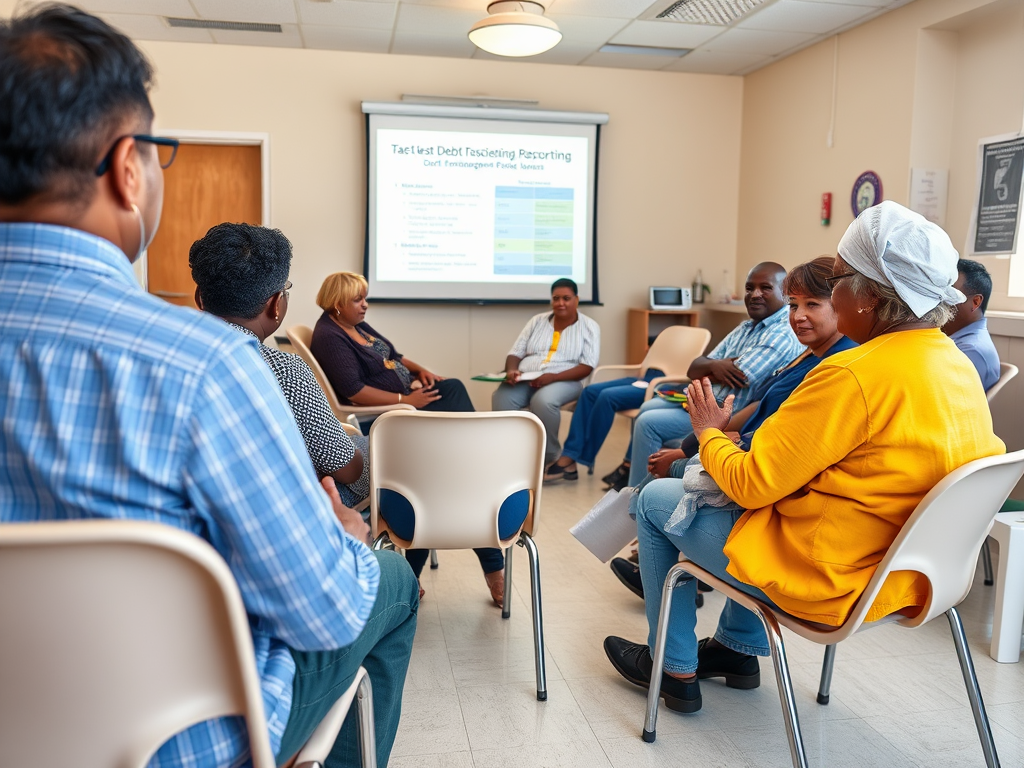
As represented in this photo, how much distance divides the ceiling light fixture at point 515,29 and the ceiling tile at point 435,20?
23 centimetres

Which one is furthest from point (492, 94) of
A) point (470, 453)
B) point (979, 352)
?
point (470, 453)

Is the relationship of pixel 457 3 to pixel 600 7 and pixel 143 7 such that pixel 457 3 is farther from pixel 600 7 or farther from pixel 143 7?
pixel 143 7

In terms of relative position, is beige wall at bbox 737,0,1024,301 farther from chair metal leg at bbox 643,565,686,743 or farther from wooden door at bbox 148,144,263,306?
wooden door at bbox 148,144,263,306

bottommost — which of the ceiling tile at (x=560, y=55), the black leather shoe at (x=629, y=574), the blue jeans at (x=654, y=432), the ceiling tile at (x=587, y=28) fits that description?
the black leather shoe at (x=629, y=574)

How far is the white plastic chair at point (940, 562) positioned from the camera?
55.0 inches

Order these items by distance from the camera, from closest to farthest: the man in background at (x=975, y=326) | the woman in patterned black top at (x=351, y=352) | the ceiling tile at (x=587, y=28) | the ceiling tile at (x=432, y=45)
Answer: the man in background at (x=975, y=326) < the woman in patterned black top at (x=351, y=352) < the ceiling tile at (x=587, y=28) < the ceiling tile at (x=432, y=45)

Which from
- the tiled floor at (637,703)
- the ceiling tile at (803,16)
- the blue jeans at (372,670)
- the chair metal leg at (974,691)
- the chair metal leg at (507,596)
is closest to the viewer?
the blue jeans at (372,670)

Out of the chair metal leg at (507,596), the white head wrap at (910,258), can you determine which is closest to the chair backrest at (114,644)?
the white head wrap at (910,258)

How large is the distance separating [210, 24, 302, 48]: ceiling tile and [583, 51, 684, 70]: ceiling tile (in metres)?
2.04

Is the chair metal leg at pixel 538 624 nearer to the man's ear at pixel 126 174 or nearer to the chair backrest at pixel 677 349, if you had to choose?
the man's ear at pixel 126 174

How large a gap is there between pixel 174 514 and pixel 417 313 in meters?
5.18

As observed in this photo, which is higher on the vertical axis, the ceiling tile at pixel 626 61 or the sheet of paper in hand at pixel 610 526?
the ceiling tile at pixel 626 61

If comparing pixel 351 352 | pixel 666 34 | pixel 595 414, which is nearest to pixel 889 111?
pixel 666 34

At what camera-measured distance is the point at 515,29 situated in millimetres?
4340
